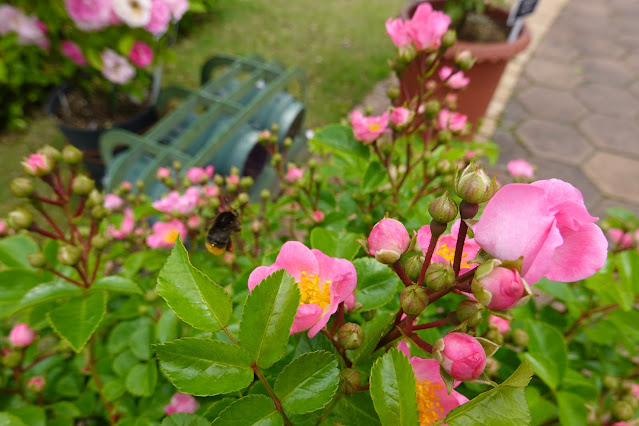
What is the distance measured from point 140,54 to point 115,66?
0.43ft

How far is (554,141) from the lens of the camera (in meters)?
2.55

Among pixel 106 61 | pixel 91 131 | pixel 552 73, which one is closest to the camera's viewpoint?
pixel 106 61

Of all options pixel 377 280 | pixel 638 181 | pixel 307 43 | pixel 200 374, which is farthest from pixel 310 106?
pixel 200 374

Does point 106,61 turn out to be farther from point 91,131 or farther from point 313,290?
point 313,290

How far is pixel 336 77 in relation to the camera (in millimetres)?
3086

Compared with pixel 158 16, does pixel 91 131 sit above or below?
below

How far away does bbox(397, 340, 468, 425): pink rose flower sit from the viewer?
455 millimetres

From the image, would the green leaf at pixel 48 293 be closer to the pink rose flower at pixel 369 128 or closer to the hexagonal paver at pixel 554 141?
the pink rose flower at pixel 369 128

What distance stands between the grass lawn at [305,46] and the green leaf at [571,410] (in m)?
2.15

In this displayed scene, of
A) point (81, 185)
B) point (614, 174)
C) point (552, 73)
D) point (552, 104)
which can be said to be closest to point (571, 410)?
point (81, 185)

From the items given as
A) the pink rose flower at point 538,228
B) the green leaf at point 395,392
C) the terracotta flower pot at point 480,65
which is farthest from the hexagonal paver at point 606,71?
the green leaf at point 395,392

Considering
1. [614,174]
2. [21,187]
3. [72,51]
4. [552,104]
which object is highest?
[21,187]

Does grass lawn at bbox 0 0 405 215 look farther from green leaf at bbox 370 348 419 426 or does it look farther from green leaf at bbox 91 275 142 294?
green leaf at bbox 370 348 419 426

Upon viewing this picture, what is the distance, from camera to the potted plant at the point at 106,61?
1.66 meters
